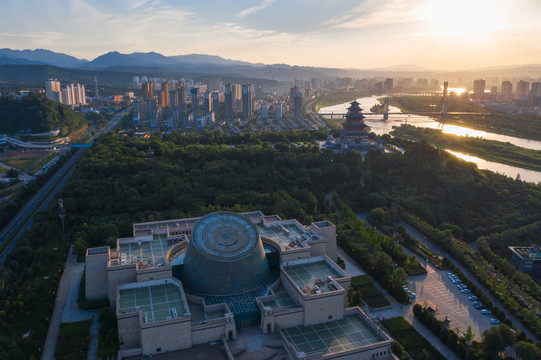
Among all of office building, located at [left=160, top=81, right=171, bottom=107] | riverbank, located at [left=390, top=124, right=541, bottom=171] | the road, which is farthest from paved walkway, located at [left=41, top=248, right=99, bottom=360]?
office building, located at [left=160, top=81, right=171, bottom=107]

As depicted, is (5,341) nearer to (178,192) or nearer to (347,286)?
(347,286)

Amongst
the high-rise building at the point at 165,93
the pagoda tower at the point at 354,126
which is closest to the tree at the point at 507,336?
the pagoda tower at the point at 354,126

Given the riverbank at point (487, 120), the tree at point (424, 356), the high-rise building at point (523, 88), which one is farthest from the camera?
the high-rise building at point (523, 88)

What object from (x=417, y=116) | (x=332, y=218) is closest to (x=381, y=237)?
(x=332, y=218)

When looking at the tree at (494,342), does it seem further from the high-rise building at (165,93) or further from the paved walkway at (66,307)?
the high-rise building at (165,93)

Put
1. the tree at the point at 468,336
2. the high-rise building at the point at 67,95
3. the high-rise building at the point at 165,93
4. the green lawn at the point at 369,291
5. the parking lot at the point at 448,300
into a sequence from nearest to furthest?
the tree at the point at 468,336
the parking lot at the point at 448,300
the green lawn at the point at 369,291
the high-rise building at the point at 67,95
the high-rise building at the point at 165,93

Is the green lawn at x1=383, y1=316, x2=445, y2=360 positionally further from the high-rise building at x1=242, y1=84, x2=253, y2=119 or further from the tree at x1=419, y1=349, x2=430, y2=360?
the high-rise building at x1=242, y1=84, x2=253, y2=119

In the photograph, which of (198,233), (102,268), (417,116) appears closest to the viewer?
(198,233)
